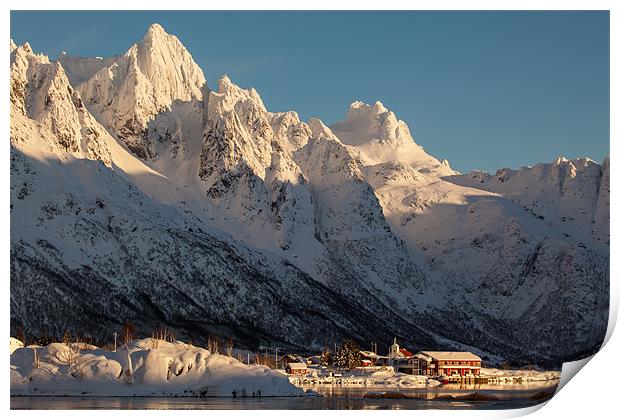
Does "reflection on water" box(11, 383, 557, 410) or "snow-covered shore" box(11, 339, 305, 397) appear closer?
"reflection on water" box(11, 383, 557, 410)

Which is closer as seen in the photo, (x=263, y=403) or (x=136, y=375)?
(x=263, y=403)

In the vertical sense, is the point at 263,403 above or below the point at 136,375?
below

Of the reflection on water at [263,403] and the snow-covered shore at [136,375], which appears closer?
the reflection on water at [263,403]

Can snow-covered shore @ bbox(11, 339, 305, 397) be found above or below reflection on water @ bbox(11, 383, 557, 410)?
above

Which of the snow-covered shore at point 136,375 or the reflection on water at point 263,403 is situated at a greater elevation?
the snow-covered shore at point 136,375
